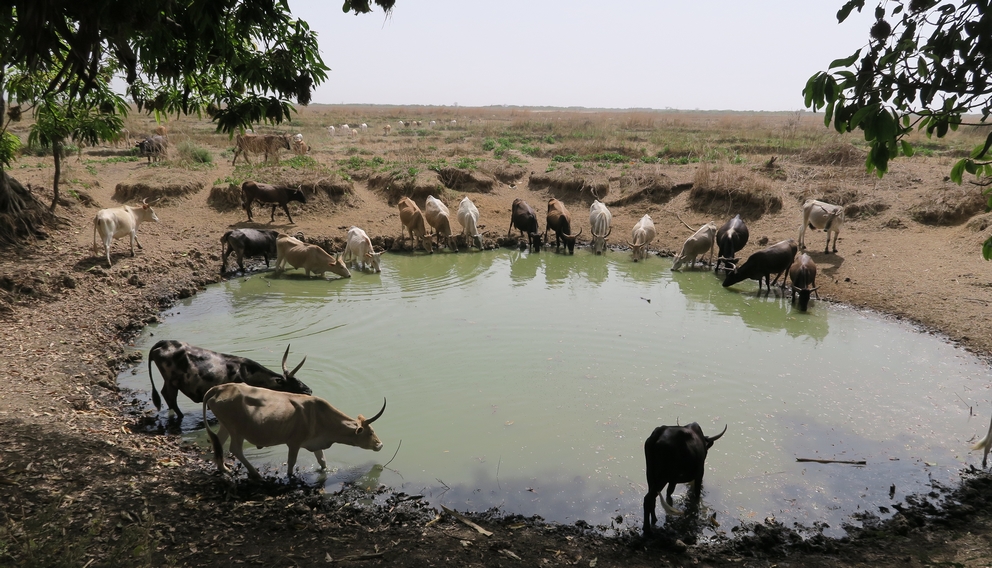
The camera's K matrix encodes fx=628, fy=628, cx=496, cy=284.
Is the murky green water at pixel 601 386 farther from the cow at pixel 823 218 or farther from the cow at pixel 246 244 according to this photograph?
the cow at pixel 823 218

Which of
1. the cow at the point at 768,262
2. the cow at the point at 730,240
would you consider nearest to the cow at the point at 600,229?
the cow at the point at 730,240

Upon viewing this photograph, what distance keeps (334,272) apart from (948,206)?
1410 centimetres

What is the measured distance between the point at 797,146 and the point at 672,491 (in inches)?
958

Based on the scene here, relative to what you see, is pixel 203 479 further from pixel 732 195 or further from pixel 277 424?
pixel 732 195

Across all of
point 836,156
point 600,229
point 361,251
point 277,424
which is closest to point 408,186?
point 361,251

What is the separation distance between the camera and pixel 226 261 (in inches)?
498

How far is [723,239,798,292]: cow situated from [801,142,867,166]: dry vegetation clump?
31.7 ft

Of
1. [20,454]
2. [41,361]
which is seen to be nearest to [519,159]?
[41,361]

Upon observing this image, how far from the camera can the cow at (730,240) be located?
13570mm

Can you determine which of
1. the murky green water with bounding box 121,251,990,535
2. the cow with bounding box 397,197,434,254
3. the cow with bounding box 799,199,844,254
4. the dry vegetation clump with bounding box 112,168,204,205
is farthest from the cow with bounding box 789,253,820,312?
the dry vegetation clump with bounding box 112,168,204,205

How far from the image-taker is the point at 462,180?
19828 mm

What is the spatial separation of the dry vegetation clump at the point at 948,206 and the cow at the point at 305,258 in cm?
1343

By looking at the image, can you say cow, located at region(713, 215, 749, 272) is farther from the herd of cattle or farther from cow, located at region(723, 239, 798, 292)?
cow, located at region(723, 239, 798, 292)

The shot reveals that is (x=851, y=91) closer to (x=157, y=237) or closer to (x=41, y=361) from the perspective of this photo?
(x=41, y=361)
